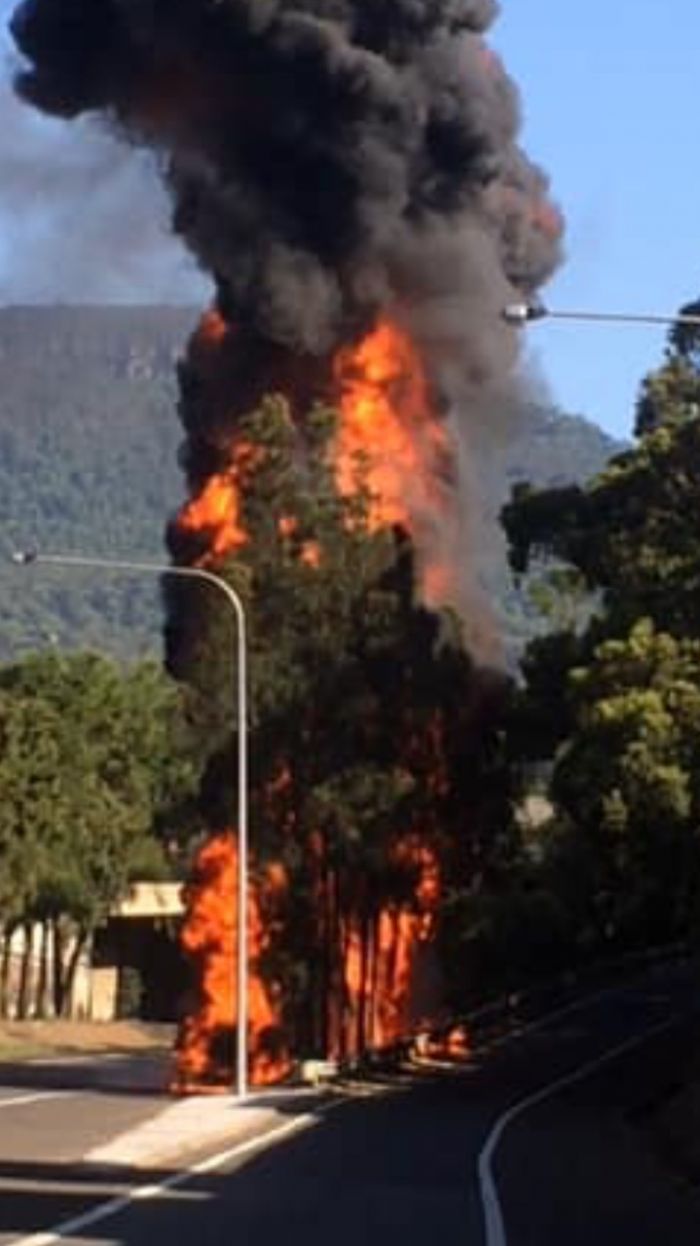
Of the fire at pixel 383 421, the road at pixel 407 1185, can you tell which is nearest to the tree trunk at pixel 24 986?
the fire at pixel 383 421

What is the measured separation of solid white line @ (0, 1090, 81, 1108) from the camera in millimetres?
37281

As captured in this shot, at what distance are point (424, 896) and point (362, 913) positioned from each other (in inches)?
54.9

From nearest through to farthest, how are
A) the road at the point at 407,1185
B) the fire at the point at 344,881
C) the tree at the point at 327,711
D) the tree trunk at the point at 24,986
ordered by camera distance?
the road at the point at 407,1185 < the fire at the point at 344,881 < the tree at the point at 327,711 < the tree trunk at the point at 24,986

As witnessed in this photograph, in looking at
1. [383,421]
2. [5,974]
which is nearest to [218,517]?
[383,421]

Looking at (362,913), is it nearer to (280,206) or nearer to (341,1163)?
(280,206)

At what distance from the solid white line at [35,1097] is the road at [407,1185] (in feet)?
1.23

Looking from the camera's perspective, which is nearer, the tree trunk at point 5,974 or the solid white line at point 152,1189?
the solid white line at point 152,1189

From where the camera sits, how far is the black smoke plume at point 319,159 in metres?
54.0

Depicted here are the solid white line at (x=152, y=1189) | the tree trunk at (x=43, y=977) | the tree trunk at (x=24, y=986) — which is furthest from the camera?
the tree trunk at (x=43, y=977)

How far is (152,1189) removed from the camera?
22.3 metres

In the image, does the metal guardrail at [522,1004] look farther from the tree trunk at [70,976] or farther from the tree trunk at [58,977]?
the tree trunk at [58,977]

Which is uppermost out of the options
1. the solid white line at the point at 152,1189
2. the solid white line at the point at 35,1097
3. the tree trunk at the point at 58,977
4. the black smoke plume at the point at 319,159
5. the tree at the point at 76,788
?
the black smoke plume at the point at 319,159

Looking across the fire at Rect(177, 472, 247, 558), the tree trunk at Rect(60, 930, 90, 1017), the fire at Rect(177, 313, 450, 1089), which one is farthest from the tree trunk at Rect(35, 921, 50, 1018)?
the fire at Rect(177, 472, 247, 558)

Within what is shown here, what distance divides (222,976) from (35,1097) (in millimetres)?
13893
